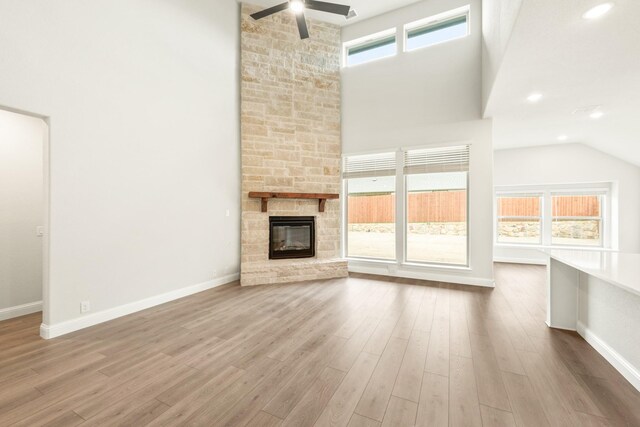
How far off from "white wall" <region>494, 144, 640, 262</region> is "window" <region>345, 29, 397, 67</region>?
12.4 feet

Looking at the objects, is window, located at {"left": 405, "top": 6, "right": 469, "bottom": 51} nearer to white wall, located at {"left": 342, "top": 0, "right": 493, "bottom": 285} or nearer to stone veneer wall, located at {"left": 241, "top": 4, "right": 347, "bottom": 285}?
white wall, located at {"left": 342, "top": 0, "right": 493, "bottom": 285}

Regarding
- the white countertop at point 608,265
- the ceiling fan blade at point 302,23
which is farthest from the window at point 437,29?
the white countertop at point 608,265

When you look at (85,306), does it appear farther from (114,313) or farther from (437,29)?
(437,29)

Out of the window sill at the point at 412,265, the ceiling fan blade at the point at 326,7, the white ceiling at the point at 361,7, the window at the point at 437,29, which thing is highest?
the white ceiling at the point at 361,7

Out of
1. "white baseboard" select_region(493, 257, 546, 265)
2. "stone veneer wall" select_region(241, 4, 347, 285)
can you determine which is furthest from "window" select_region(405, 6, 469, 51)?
"white baseboard" select_region(493, 257, 546, 265)

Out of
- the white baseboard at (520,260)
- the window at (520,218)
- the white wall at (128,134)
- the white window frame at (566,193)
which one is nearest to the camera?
the white wall at (128,134)

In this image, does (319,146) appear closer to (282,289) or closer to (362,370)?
(282,289)

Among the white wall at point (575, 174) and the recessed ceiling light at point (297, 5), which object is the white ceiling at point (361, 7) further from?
the white wall at point (575, 174)

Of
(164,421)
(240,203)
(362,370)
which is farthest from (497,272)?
(164,421)

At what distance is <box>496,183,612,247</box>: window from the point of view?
20.2 ft

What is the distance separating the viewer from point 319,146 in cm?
552

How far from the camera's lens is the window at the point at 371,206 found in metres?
5.47

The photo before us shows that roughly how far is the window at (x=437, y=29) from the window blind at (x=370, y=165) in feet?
7.04

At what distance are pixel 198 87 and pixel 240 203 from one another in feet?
6.62
